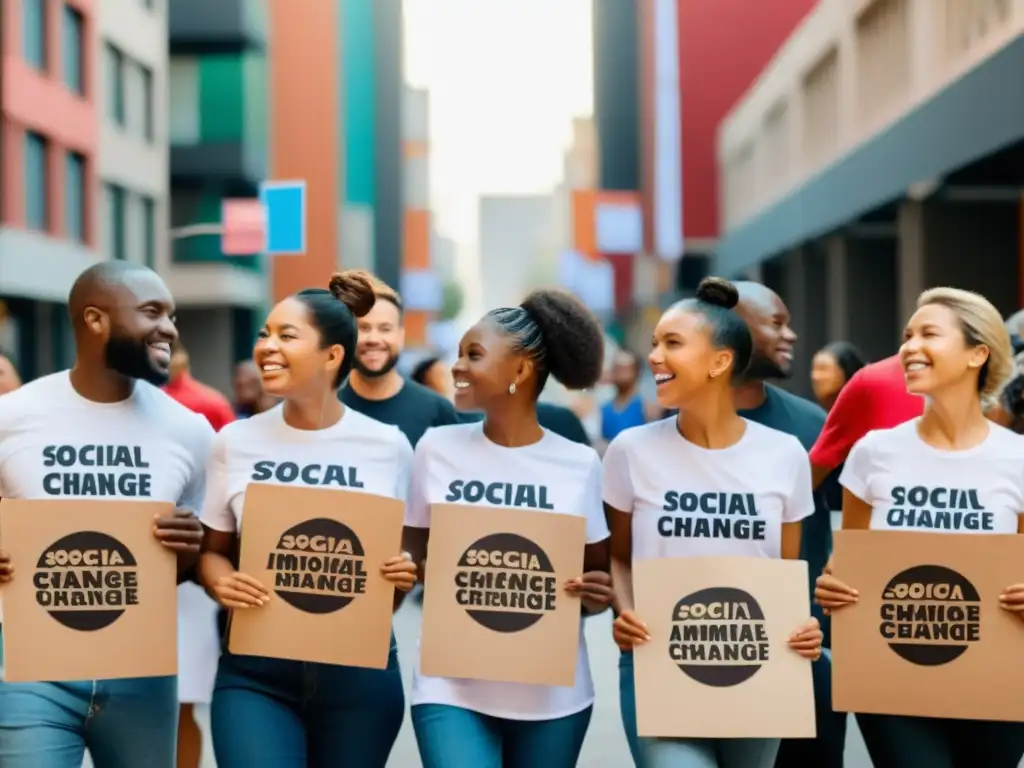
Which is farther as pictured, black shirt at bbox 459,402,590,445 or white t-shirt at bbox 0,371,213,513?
black shirt at bbox 459,402,590,445

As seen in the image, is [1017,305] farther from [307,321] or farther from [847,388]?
[307,321]

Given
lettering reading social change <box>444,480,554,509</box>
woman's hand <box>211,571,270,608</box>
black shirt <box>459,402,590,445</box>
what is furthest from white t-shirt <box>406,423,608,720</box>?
black shirt <box>459,402,590,445</box>

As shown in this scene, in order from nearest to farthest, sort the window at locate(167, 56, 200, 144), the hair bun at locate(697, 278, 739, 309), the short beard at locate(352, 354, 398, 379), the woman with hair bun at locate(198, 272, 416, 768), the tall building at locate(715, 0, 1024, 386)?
the woman with hair bun at locate(198, 272, 416, 768) < the hair bun at locate(697, 278, 739, 309) < the short beard at locate(352, 354, 398, 379) < the tall building at locate(715, 0, 1024, 386) < the window at locate(167, 56, 200, 144)

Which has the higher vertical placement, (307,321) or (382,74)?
(382,74)

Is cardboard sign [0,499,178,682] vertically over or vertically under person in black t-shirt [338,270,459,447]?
under

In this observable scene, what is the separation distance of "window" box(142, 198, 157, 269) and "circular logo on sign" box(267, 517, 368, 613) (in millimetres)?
34825

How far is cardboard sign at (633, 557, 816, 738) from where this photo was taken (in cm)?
482

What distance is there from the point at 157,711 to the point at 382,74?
82.8 metres

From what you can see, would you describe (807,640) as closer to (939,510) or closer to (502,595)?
(939,510)

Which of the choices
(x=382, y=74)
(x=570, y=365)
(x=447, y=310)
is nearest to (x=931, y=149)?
(x=570, y=365)

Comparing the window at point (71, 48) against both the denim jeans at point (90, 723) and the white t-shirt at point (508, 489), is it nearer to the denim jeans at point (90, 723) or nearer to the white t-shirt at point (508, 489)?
the white t-shirt at point (508, 489)

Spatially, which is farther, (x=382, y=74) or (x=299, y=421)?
(x=382, y=74)

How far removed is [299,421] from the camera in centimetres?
514

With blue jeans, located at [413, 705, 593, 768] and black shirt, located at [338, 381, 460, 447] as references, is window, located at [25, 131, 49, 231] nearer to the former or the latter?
black shirt, located at [338, 381, 460, 447]
